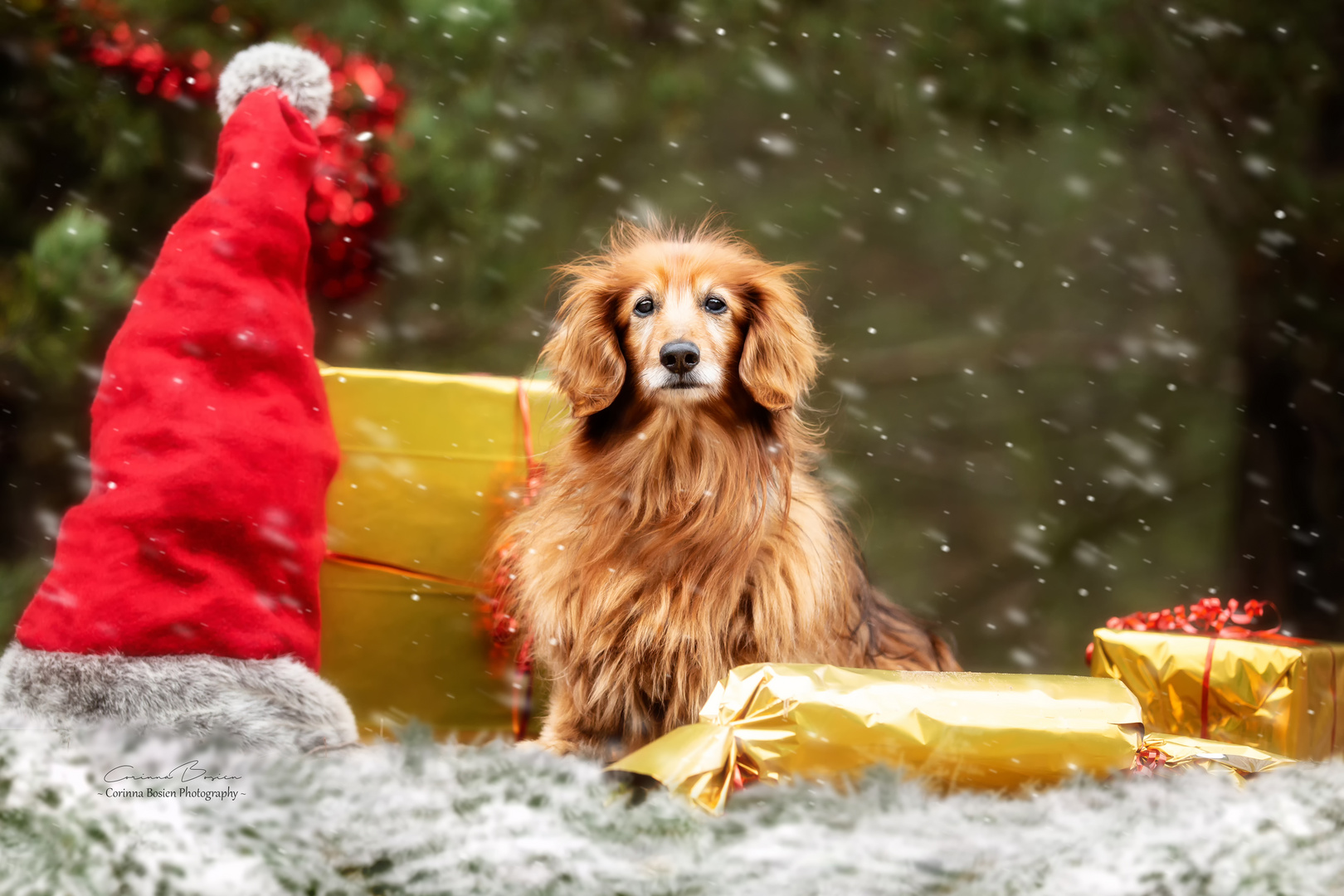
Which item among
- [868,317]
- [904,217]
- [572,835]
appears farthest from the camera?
[868,317]

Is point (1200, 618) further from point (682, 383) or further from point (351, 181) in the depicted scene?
point (351, 181)

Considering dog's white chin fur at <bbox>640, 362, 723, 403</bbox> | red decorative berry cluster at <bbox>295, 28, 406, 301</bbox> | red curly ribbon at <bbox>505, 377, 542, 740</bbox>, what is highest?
red decorative berry cluster at <bbox>295, 28, 406, 301</bbox>

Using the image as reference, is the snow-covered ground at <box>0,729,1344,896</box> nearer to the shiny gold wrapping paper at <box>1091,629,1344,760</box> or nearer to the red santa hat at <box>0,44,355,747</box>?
the red santa hat at <box>0,44,355,747</box>

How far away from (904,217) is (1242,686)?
2.27 meters

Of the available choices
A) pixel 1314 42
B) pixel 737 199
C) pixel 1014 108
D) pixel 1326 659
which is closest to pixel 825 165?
pixel 737 199

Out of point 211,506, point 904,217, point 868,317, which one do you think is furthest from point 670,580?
point 868,317

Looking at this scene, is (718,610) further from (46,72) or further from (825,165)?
(825,165)

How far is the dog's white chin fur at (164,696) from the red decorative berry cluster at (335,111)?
2.40 ft

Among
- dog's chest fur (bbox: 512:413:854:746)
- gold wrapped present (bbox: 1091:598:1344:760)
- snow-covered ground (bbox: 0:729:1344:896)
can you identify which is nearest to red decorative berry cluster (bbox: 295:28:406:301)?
dog's chest fur (bbox: 512:413:854:746)

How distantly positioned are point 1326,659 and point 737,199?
2259 mm

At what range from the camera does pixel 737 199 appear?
10.1 ft

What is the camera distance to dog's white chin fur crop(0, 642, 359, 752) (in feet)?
3.03

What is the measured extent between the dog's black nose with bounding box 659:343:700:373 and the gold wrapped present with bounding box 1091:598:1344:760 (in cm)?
58

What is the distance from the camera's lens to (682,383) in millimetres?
1107
